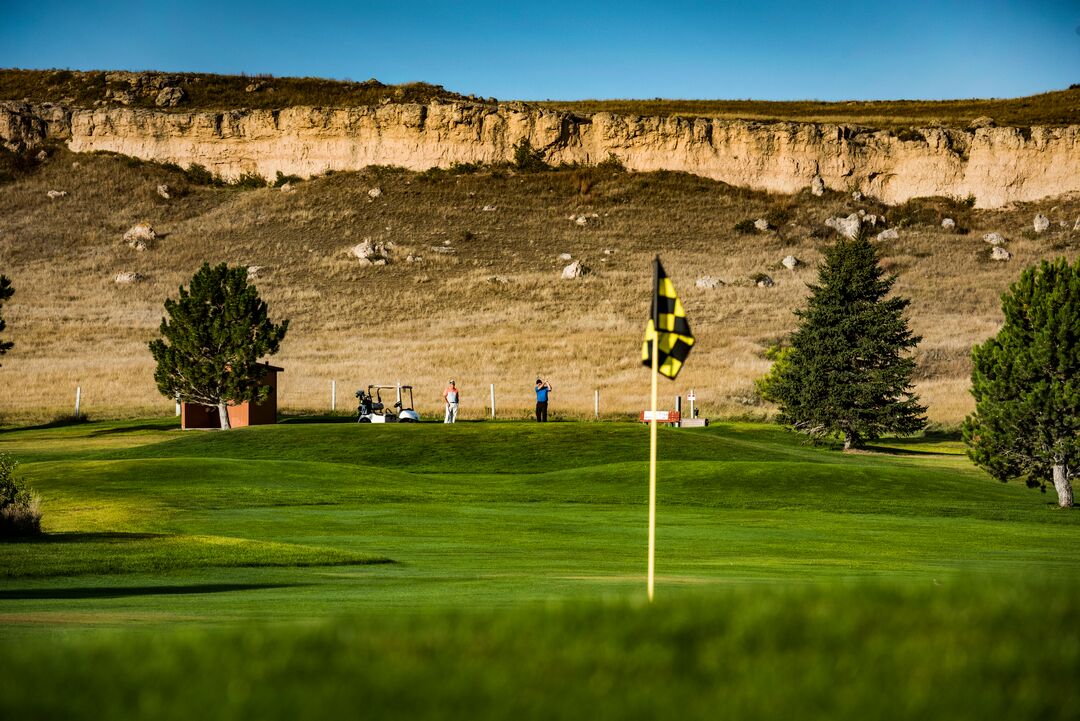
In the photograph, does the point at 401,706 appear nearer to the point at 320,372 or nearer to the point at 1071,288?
the point at 1071,288

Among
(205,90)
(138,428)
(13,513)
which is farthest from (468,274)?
(13,513)

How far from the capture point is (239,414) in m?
53.8

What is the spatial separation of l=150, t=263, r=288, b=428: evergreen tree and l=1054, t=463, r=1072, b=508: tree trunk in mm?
29772

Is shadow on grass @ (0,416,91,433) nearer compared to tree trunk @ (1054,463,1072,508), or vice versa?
tree trunk @ (1054,463,1072,508)

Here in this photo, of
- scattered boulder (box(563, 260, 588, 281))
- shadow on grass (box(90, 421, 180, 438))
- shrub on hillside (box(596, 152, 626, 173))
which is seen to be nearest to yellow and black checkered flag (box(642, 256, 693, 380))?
shadow on grass (box(90, 421, 180, 438))

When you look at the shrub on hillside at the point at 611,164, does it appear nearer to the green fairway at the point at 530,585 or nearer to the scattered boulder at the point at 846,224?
the scattered boulder at the point at 846,224

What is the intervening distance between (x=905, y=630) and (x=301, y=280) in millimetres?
86676

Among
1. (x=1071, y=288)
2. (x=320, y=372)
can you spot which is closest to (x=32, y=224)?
(x=320, y=372)

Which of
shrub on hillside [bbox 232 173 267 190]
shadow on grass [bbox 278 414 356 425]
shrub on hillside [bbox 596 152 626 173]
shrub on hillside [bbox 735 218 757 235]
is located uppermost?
shrub on hillside [bbox 596 152 626 173]

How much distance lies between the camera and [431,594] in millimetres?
11867

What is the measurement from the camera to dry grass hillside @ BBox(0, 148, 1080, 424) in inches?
2650

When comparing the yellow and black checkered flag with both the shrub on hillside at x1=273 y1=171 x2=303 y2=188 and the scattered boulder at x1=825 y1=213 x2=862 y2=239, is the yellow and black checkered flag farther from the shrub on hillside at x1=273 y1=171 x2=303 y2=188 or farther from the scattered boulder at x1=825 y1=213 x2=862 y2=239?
the shrub on hillside at x1=273 y1=171 x2=303 y2=188

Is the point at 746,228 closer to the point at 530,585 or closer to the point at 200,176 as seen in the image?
the point at 200,176

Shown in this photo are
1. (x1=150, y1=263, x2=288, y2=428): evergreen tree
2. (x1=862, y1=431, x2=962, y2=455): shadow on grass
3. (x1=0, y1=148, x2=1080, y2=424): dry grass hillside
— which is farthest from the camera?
(x1=0, y1=148, x2=1080, y2=424): dry grass hillside
